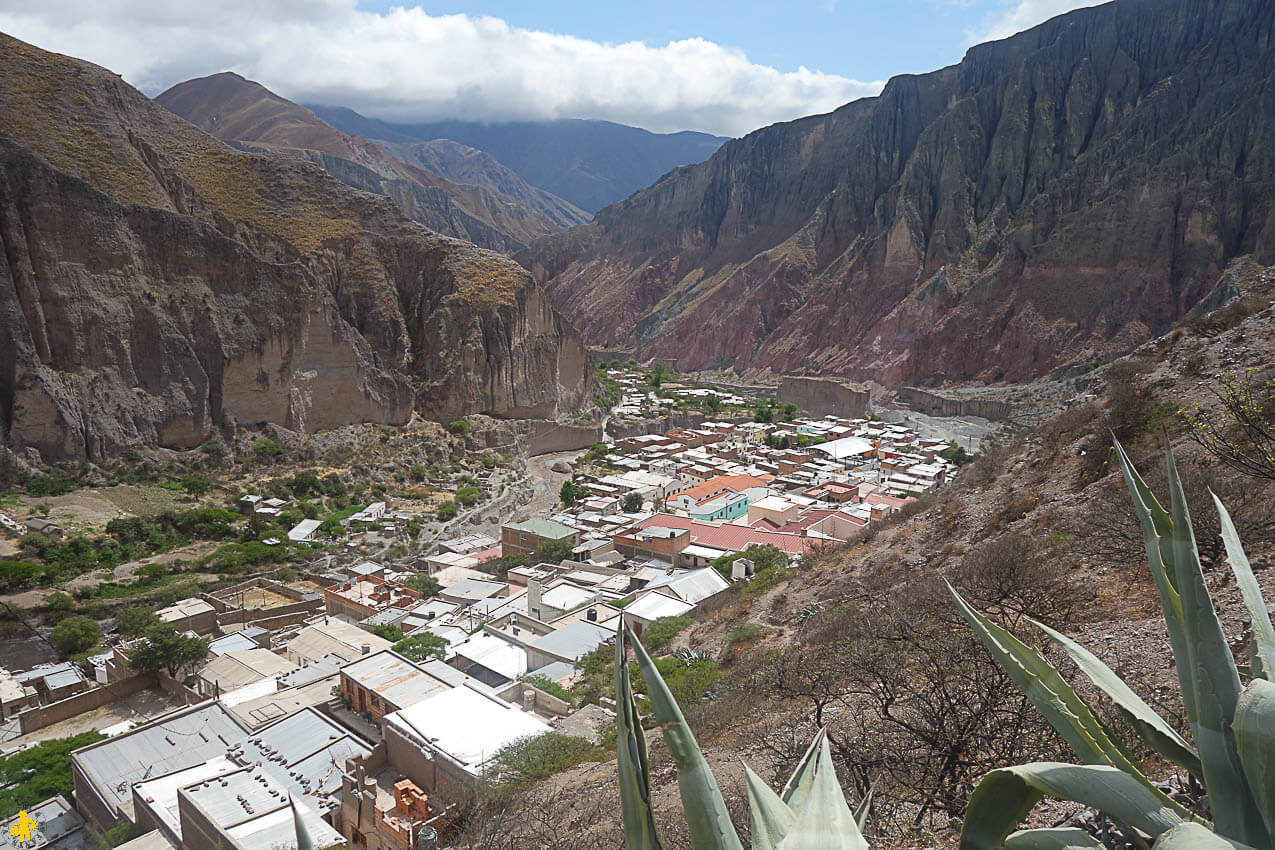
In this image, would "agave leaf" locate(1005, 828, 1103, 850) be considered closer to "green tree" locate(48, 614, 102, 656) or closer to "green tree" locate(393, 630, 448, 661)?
"green tree" locate(393, 630, 448, 661)

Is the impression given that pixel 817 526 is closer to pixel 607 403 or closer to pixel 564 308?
pixel 607 403

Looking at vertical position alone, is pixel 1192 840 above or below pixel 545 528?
above

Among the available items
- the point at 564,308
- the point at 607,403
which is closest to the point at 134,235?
the point at 607,403

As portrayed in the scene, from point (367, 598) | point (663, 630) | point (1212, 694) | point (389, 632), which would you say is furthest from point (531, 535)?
point (1212, 694)

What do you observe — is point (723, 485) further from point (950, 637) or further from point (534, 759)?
point (950, 637)

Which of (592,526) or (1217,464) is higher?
(1217,464)

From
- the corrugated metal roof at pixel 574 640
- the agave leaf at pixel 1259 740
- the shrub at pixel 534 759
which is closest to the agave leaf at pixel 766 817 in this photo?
the agave leaf at pixel 1259 740
